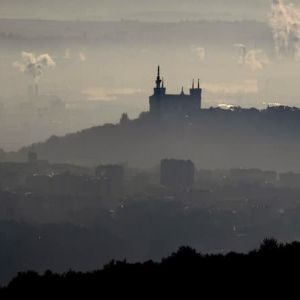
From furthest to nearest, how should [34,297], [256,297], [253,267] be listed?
1. [253,267]
2. [34,297]
3. [256,297]

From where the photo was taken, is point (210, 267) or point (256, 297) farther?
point (210, 267)

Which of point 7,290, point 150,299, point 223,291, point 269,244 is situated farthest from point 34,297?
point 269,244

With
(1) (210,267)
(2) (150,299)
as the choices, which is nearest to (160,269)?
(1) (210,267)

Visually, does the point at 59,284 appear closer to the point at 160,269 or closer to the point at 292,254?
the point at 160,269

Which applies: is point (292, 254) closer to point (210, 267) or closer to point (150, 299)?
point (210, 267)

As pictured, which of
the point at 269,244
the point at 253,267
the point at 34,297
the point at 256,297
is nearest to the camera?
the point at 256,297

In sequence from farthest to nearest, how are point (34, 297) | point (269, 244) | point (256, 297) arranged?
point (269, 244) → point (34, 297) → point (256, 297)
